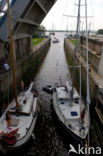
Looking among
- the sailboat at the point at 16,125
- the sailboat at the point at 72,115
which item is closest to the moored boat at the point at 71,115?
the sailboat at the point at 72,115

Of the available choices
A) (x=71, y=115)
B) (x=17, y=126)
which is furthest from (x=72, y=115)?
(x=17, y=126)

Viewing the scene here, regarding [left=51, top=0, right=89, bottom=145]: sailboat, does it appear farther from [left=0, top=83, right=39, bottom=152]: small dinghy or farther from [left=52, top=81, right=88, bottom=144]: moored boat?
[left=0, top=83, right=39, bottom=152]: small dinghy

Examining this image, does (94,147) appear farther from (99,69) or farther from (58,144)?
(99,69)

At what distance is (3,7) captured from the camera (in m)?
13.1

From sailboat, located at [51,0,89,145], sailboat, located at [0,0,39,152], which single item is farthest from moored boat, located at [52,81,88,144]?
sailboat, located at [0,0,39,152]

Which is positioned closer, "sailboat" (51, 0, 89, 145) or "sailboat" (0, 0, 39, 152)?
"sailboat" (0, 0, 39, 152)

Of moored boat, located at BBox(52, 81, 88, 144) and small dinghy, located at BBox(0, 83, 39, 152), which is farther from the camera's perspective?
moored boat, located at BBox(52, 81, 88, 144)

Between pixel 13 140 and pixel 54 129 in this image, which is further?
pixel 54 129

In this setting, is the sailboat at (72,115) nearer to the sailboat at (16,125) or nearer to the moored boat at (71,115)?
the moored boat at (71,115)

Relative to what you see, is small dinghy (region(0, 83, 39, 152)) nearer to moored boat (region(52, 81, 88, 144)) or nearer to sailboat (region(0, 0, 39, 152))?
sailboat (region(0, 0, 39, 152))

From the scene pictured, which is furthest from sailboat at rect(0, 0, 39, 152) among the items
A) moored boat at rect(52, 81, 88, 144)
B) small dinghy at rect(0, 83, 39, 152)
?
moored boat at rect(52, 81, 88, 144)

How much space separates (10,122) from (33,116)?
2394 mm

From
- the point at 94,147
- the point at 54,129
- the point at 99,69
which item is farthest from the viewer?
the point at 99,69

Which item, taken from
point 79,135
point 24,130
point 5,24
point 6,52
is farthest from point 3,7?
point 79,135
